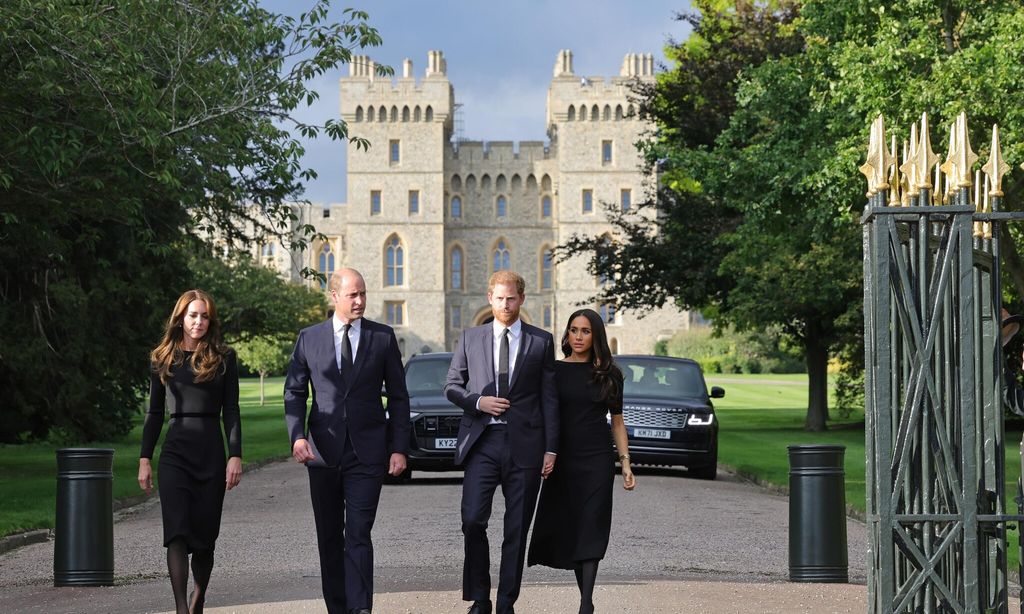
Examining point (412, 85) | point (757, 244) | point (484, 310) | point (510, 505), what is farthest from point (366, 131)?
point (510, 505)

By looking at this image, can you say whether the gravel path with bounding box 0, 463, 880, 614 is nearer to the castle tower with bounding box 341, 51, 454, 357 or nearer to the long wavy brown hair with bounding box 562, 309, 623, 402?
the long wavy brown hair with bounding box 562, 309, 623, 402

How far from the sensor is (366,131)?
9581cm

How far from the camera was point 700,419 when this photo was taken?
63.2 ft

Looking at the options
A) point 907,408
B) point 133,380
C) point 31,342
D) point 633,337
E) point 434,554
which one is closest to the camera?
point 907,408

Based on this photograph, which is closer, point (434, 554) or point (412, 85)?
point (434, 554)

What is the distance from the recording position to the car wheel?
1988 centimetres

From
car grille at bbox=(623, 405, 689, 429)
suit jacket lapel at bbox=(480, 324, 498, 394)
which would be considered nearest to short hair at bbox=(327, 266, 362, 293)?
suit jacket lapel at bbox=(480, 324, 498, 394)

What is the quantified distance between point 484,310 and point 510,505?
287 feet

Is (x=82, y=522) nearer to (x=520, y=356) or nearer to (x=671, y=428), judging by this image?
(x=520, y=356)

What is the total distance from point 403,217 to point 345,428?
87.4m

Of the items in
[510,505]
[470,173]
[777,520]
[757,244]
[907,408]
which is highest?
[470,173]

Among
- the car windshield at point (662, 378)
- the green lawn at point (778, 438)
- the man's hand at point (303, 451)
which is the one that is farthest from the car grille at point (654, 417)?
the man's hand at point (303, 451)

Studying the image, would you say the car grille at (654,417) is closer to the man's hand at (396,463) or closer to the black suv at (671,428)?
the black suv at (671,428)

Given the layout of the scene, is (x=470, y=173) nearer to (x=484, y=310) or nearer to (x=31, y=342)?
(x=484, y=310)
